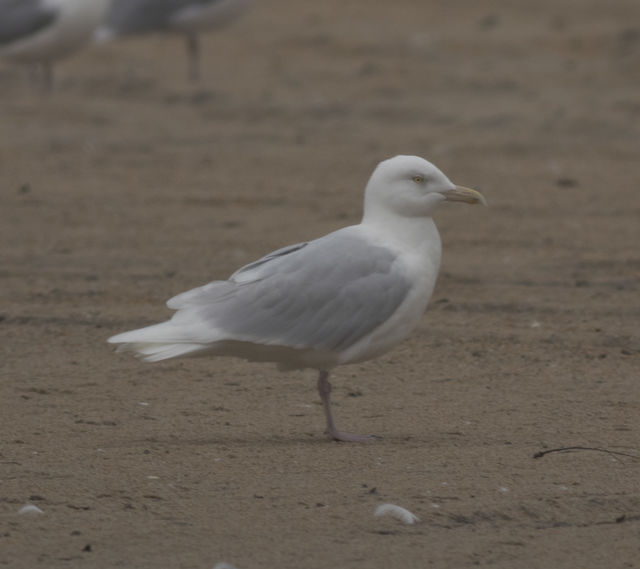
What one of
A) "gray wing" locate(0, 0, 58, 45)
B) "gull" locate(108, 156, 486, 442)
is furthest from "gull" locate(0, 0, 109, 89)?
"gull" locate(108, 156, 486, 442)

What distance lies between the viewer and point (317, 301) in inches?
193

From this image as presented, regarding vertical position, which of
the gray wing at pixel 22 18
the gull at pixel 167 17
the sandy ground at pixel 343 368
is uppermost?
the gray wing at pixel 22 18

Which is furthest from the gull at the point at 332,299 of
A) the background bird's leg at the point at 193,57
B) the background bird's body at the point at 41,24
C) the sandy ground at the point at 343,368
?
the background bird's leg at the point at 193,57

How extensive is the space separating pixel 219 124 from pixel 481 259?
14.9 feet

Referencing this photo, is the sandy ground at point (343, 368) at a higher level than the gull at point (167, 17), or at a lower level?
lower

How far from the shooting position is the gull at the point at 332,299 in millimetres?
4836

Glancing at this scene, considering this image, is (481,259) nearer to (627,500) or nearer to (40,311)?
(40,311)

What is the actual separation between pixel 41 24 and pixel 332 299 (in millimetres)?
7746

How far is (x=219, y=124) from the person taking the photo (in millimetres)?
11773

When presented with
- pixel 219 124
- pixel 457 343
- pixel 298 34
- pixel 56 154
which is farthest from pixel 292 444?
pixel 298 34

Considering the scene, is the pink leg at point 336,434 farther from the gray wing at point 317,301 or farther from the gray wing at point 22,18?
the gray wing at point 22,18

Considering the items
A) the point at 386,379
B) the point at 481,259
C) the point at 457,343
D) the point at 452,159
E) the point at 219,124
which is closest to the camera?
the point at 386,379

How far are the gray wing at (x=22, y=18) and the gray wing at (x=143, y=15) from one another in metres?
1.49

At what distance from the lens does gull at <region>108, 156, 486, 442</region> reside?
190 inches
